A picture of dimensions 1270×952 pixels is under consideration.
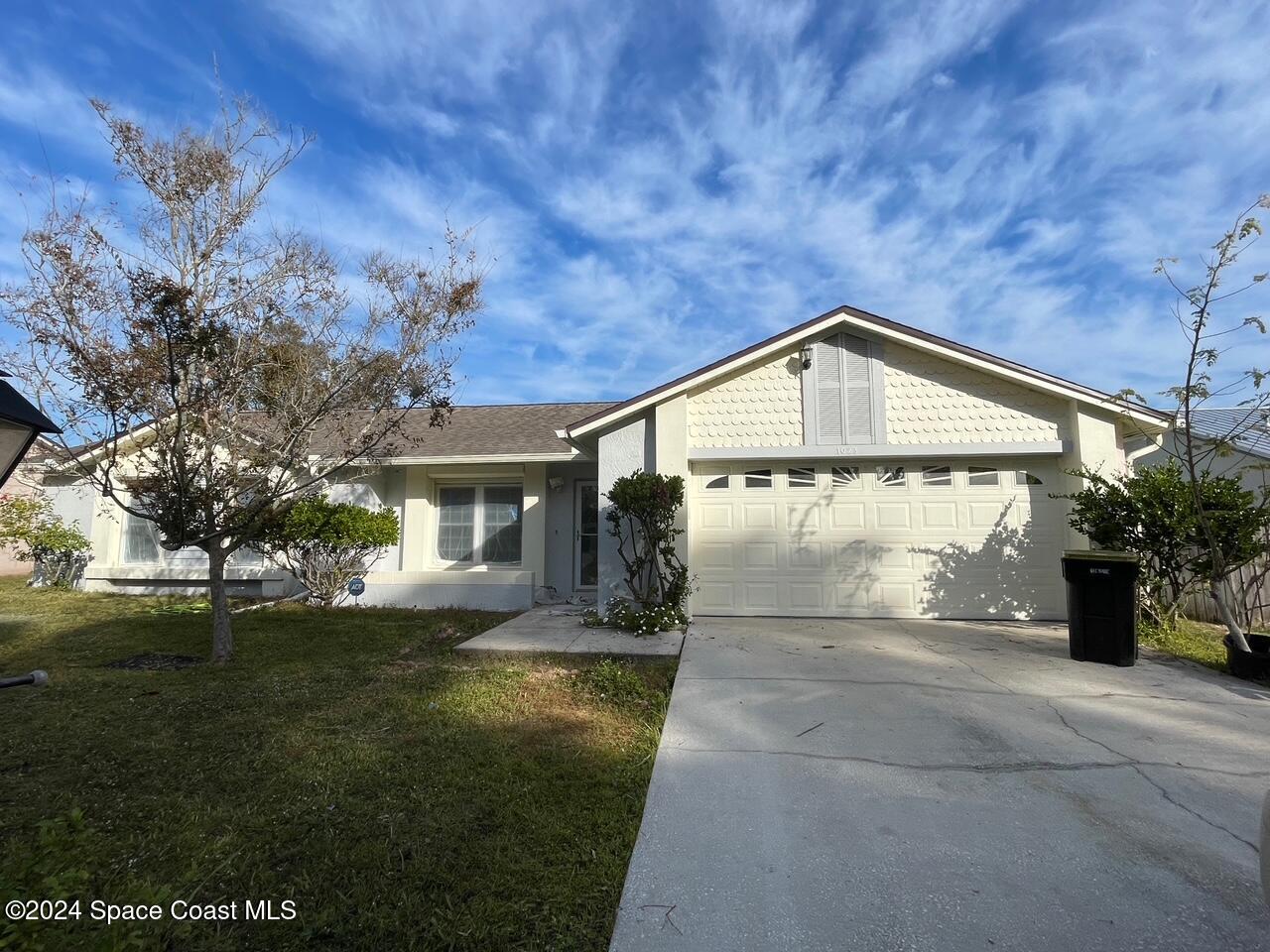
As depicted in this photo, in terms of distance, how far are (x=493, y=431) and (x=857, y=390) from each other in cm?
724

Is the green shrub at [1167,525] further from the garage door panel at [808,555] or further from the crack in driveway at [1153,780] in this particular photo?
the crack in driveway at [1153,780]

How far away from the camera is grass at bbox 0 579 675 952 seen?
2.36m

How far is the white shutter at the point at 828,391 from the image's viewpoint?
8.63m

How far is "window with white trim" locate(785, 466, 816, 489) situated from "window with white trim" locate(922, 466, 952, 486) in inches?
61.0

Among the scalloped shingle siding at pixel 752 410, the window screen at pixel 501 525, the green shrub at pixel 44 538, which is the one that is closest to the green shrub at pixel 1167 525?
the scalloped shingle siding at pixel 752 410

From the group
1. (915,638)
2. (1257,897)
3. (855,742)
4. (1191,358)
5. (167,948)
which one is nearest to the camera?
(167,948)

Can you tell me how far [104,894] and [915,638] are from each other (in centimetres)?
726

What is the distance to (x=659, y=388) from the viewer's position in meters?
8.66

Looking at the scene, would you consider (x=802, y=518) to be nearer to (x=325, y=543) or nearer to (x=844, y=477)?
(x=844, y=477)

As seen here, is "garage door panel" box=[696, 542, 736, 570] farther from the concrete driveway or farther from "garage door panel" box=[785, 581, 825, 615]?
the concrete driveway

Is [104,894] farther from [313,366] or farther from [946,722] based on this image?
[313,366]

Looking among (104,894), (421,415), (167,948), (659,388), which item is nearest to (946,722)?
(167,948)

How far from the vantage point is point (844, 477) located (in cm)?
877

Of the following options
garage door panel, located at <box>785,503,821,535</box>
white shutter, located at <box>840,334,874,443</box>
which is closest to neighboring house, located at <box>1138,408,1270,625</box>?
white shutter, located at <box>840,334,874,443</box>
